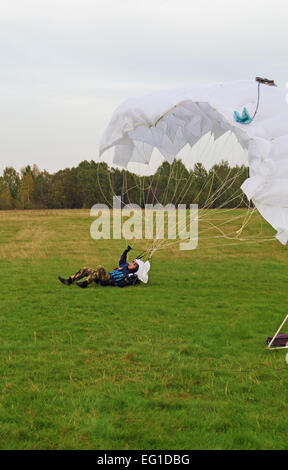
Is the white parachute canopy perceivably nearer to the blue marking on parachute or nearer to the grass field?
the blue marking on parachute

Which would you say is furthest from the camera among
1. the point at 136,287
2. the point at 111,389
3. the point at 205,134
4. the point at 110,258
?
the point at 110,258

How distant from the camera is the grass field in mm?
4801

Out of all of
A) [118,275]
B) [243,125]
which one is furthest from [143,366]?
[118,275]

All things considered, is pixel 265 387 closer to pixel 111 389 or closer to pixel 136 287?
pixel 111 389

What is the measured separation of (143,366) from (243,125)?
3.53 meters

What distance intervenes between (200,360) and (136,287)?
6.16 metres

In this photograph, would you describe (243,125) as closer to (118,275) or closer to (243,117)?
(243,117)

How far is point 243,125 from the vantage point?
6.13 metres

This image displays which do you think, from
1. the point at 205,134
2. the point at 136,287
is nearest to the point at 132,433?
the point at 205,134

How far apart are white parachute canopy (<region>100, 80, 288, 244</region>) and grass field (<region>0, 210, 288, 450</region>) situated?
2.08 metres

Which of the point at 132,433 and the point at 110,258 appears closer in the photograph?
the point at 132,433

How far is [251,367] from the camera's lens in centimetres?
667

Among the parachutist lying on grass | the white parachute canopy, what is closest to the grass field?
the parachutist lying on grass

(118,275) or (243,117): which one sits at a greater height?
(243,117)
